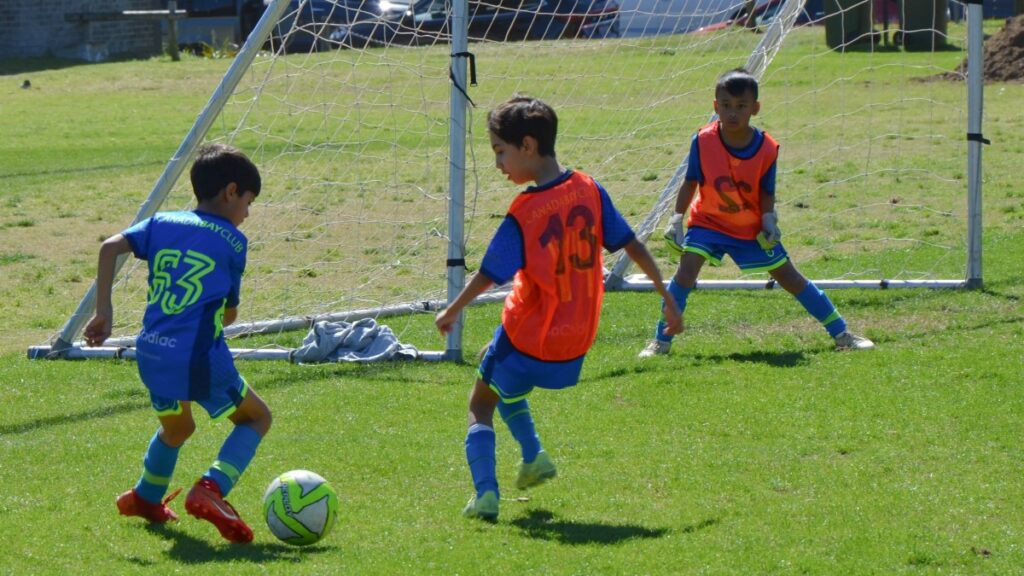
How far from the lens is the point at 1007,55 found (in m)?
22.0

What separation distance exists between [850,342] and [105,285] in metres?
4.32

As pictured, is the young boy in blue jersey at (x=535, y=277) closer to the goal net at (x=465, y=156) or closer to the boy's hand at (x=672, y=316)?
the boy's hand at (x=672, y=316)

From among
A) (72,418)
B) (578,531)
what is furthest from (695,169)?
(72,418)

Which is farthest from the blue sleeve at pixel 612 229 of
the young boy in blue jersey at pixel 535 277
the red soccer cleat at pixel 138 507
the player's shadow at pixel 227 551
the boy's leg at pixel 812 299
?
the boy's leg at pixel 812 299

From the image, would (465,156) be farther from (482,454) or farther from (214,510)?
(214,510)

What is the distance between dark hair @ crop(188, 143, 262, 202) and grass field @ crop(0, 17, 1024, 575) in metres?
1.20

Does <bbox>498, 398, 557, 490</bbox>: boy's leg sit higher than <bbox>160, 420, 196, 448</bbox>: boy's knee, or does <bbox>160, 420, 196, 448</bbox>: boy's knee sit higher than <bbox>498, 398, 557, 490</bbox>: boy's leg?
<bbox>160, 420, 196, 448</bbox>: boy's knee

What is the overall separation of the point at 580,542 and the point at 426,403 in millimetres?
2167

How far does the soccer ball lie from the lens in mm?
4613

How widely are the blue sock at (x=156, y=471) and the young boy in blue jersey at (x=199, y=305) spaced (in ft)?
0.44

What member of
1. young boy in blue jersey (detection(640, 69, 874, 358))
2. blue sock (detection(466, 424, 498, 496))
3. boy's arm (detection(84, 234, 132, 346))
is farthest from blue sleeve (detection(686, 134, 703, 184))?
boy's arm (detection(84, 234, 132, 346))

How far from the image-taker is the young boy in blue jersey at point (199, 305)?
15.4 feet

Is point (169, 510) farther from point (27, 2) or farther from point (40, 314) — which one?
point (27, 2)

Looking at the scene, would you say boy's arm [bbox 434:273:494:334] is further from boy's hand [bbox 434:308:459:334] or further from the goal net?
the goal net
